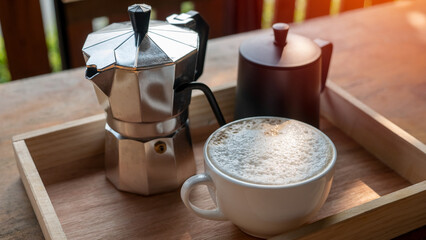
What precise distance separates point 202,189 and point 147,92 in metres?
0.17

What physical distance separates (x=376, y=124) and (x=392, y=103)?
174mm

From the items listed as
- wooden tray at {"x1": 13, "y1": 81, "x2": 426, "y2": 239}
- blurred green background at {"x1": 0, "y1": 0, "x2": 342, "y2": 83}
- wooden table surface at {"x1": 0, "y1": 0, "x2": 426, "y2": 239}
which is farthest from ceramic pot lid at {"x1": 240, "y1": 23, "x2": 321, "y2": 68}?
blurred green background at {"x1": 0, "y1": 0, "x2": 342, "y2": 83}

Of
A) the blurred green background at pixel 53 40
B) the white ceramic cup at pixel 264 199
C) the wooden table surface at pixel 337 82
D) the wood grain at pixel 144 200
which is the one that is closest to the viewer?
the white ceramic cup at pixel 264 199

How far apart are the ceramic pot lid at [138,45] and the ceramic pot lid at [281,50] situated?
0.32ft

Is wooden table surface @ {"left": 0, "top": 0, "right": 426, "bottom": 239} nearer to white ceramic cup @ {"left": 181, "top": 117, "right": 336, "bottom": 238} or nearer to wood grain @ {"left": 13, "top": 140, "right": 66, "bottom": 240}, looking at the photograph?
wood grain @ {"left": 13, "top": 140, "right": 66, "bottom": 240}

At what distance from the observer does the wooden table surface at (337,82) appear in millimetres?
Result: 726

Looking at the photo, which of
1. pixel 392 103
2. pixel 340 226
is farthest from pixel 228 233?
pixel 392 103

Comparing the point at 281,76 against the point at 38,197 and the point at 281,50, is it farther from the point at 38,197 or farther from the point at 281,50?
the point at 38,197

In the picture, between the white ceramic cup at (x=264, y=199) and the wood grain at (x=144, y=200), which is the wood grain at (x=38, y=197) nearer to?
the wood grain at (x=144, y=200)

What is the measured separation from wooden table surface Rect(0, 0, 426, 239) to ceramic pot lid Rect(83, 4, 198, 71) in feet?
0.77

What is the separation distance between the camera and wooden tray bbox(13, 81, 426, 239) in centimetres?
59

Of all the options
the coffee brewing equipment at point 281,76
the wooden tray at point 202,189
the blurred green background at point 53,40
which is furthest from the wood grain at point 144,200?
the blurred green background at point 53,40

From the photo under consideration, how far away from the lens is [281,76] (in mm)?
671

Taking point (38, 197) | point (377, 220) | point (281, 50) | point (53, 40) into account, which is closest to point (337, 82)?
point (281, 50)
